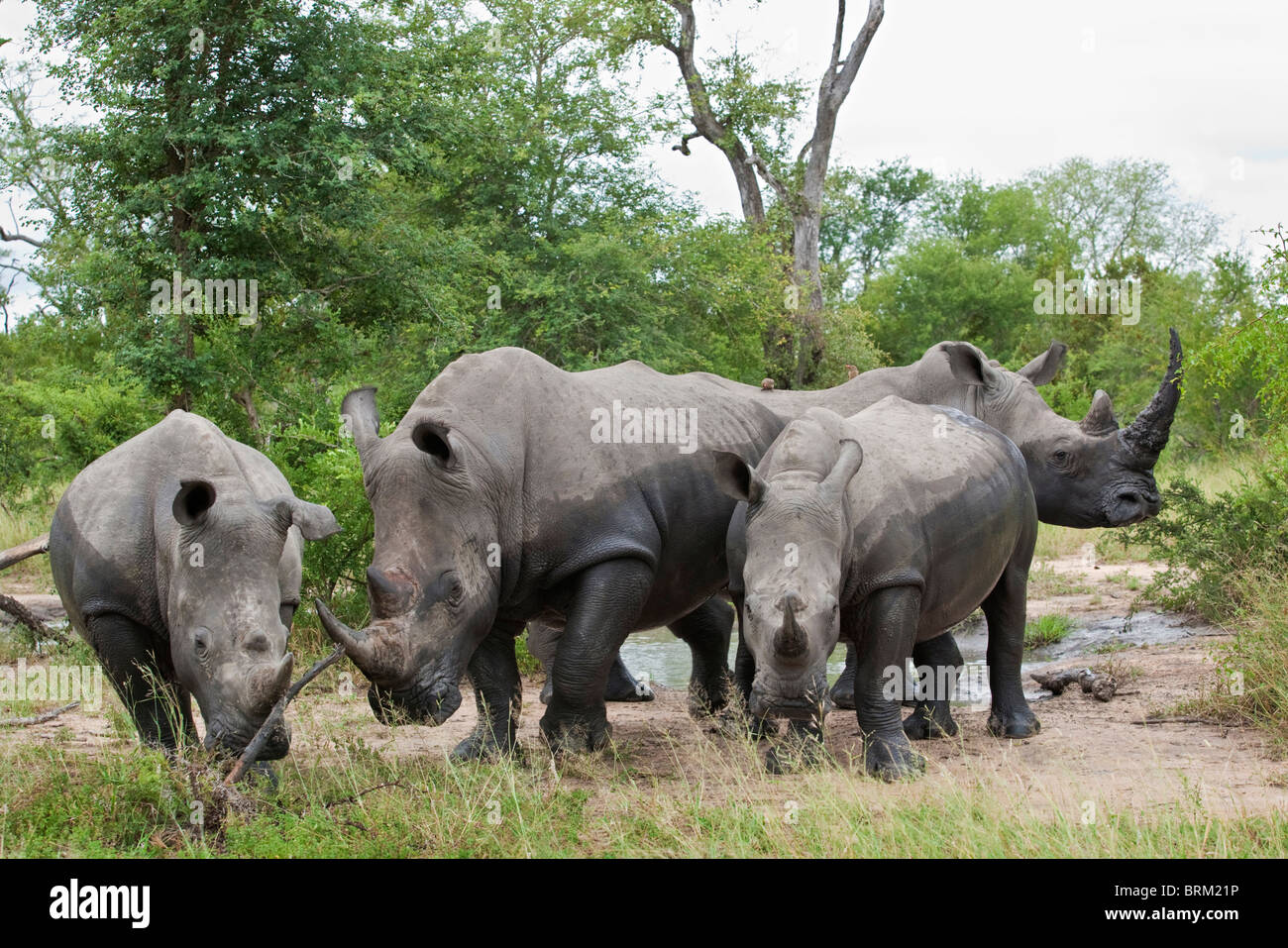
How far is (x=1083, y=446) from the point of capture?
9812 mm

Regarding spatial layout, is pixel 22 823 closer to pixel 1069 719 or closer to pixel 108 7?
pixel 1069 719

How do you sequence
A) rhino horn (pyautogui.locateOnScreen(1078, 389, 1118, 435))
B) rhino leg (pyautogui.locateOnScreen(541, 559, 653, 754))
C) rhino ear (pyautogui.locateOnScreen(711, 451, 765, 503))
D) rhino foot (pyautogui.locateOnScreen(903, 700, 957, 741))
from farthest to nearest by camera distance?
rhino horn (pyautogui.locateOnScreen(1078, 389, 1118, 435))
rhino foot (pyautogui.locateOnScreen(903, 700, 957, 741))
rhino leg (pyautogui.locateOnScreen(541, 559, 653, 754))
rhino ear (pyautogui.locateOnScreen(711, 451, 765, 503))

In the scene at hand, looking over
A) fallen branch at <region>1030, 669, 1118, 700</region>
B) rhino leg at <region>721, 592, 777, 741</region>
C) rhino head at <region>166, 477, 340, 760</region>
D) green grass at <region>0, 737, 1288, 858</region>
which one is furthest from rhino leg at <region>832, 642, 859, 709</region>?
rhino head at <region>166, 477, 340, 760</region>

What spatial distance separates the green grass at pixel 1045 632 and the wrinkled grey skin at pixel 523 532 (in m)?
5.48

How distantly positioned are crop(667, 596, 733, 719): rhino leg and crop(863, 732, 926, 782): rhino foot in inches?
92.0

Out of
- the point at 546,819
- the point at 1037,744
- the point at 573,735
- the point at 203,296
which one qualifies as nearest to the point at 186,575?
the point at 546,819

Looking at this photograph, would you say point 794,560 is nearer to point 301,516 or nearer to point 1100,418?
point 301,516

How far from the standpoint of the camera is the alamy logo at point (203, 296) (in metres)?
14.2

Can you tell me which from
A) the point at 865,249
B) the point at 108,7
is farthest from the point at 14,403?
the point at 865,249

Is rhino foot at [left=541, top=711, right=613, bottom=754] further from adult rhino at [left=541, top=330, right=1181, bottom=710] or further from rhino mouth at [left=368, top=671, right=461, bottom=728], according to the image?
adult rhino at [left=541, top=330, right=1181, bottom=710]

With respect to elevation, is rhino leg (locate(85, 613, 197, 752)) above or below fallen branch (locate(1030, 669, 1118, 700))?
above

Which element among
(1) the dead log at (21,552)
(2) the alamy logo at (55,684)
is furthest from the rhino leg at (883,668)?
(2) the alamy logo at (55,684)

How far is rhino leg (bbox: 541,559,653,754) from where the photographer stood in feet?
23.9
